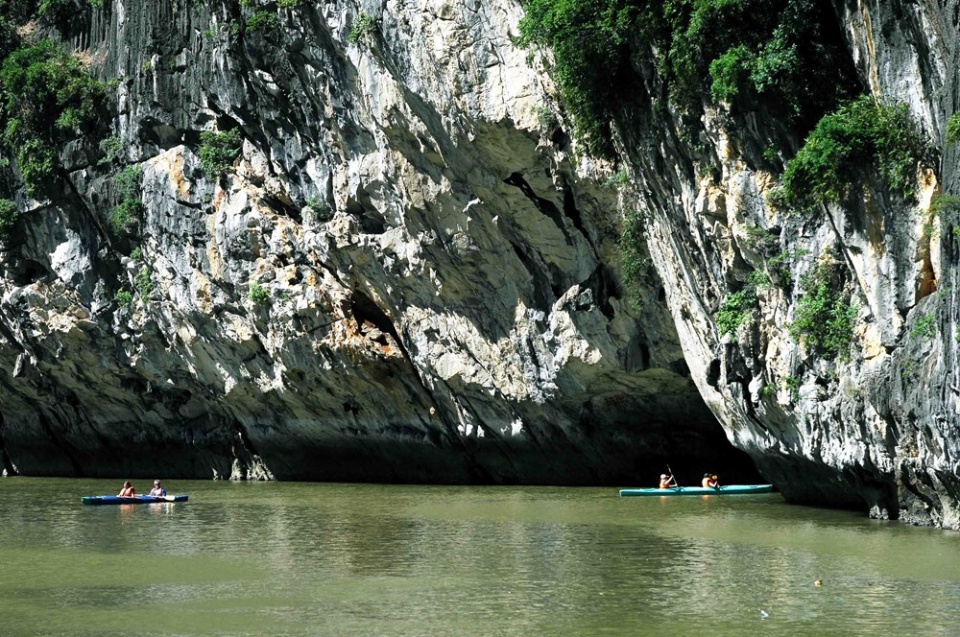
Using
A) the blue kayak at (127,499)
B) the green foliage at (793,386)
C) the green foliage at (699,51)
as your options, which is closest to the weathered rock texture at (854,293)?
the green foliage at (793,386)

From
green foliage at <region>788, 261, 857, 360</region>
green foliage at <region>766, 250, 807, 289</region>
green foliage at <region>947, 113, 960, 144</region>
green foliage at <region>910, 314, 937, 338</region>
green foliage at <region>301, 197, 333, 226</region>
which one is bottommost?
green foliage at <region>910, 314, 937, 338</region>

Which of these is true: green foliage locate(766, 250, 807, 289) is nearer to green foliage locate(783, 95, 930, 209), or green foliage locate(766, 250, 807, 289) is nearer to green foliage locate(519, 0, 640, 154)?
green foliage locate(783, 95, 930, 209)

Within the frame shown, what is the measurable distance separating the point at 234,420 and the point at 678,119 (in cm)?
2055

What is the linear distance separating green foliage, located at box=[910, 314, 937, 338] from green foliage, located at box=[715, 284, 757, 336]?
4.01m

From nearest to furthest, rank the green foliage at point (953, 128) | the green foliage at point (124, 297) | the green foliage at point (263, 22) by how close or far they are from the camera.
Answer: the green foliage at point (953, 128)
the green foliage at point (263, 22)
the green foliage at point (124, 297)

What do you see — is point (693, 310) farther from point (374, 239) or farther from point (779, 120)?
point (374, 239)

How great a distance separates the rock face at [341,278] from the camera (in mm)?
26625

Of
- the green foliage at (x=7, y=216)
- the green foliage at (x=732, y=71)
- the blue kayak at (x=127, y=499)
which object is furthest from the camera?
the green foliage at (x=7, y=216)

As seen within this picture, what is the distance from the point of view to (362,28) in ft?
88.5

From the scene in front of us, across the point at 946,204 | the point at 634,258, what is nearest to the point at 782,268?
the point at 946,204

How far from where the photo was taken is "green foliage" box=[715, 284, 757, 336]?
21875 mm

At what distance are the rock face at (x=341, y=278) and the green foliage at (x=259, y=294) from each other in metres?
0.05

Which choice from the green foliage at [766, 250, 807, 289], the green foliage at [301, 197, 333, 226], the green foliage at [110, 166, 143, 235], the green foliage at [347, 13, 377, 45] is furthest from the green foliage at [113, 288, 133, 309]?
the green foliage at [766, 250, 807, 289]

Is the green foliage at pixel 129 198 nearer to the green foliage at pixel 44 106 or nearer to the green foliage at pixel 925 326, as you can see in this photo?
the green foliage at pixel 44 106
